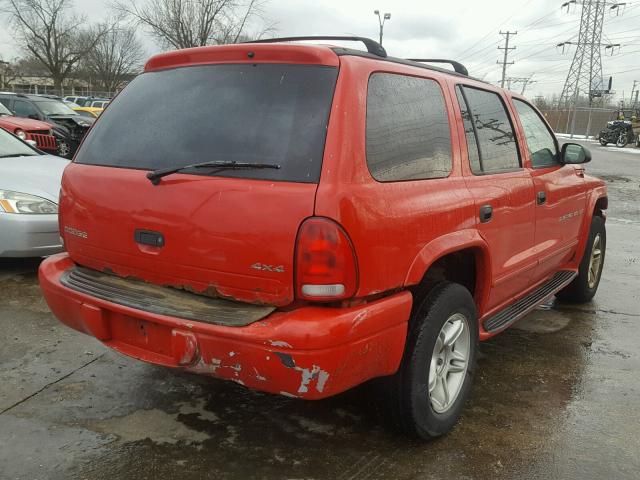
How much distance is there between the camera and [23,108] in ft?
49.2

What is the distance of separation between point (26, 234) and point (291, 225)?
348cm

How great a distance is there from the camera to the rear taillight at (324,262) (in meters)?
2.17

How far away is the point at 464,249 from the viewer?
2912 millimetres

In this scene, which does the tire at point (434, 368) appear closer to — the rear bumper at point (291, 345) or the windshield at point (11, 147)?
the rear bumper at point (291, 345)

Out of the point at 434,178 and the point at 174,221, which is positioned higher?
the point at 434,178

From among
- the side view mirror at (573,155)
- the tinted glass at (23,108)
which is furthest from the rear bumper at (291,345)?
the tinted glass at (23,108)

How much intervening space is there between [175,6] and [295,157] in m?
33.5

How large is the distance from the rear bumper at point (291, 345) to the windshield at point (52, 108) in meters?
15.1

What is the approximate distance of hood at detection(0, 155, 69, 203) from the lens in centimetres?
500

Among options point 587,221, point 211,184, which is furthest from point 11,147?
point 587,221

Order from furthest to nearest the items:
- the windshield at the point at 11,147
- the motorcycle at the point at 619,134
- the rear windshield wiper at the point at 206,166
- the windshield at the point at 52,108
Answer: the motorcycle at the point at 619,134
the windshield at the point at 52,108
the windshield at the point at 11,147
the rear windshield wiper at the point at 206,166

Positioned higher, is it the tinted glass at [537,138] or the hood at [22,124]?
the tinted glass at [537,138]

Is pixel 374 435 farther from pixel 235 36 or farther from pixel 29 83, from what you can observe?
pixel 29 83

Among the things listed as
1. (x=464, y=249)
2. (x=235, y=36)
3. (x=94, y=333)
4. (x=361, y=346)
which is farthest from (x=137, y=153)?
(x=235, y=36)
